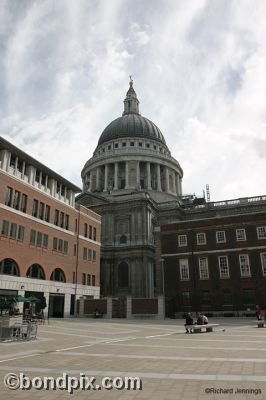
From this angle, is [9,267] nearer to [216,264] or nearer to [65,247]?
[65,247]

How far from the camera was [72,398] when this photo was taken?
759 centimetres

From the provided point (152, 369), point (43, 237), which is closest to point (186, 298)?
point (43, 237)

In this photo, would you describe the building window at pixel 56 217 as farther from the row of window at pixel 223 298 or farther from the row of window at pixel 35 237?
the row of window at pixel 223 298

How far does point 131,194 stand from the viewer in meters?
76.2

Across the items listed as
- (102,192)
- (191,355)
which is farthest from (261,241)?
(102,192)

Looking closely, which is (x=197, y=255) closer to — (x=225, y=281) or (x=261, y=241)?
(x=225, y=281)

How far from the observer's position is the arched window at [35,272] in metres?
39.2

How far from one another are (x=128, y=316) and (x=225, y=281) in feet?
47.2

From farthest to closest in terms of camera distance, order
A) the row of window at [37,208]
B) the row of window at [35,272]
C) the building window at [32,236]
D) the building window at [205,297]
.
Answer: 1. the building window at [205,297]
2. the building window at [32,236]
3. the row of window at [37,208]
4. the row of window at [35,272]

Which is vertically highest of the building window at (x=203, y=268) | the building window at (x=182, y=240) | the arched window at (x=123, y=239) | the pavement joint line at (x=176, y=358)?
the arched window at (x=123, y=239)

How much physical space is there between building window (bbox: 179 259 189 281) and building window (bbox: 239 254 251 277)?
25.1 feet

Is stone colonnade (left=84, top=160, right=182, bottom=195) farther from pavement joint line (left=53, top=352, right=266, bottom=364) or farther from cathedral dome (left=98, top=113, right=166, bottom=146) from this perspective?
pavement joint line (left=53, top=352, right=266, bottom=364)

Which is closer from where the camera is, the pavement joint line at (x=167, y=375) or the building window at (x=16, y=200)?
the pavement joint line at (x=167, y=375)

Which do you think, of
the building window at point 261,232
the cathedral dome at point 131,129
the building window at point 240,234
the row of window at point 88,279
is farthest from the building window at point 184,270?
the cathedral dome at point 131,129
